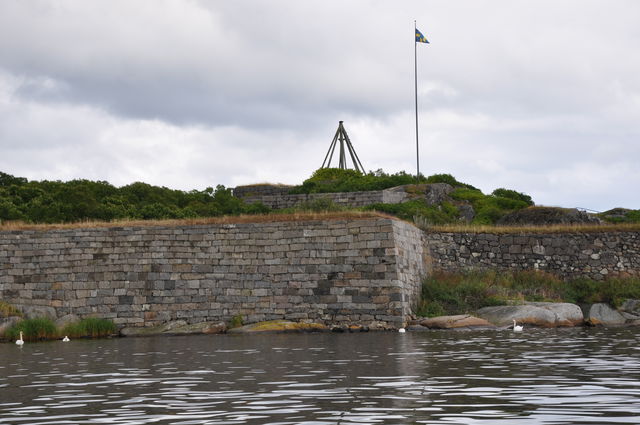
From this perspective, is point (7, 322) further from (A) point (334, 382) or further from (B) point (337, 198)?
(B) point (337, 198)


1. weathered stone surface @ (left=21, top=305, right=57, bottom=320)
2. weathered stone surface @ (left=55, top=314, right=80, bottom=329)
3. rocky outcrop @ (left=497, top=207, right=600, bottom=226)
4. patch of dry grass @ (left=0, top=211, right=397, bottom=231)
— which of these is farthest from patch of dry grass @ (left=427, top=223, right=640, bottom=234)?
weathered stone surface @ (left=21, top=305, right=57, bottom=320)

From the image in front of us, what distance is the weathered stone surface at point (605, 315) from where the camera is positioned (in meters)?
27.3

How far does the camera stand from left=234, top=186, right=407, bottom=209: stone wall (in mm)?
42062

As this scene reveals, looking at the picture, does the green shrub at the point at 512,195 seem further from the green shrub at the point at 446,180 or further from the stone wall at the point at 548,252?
the stone wall at the point at 548,252

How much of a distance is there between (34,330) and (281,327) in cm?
744

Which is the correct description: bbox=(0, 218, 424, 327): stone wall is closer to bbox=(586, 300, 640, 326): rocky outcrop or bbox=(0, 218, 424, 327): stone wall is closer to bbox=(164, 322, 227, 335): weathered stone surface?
bbox=(164, 322, 227, 335): weathered stone surface

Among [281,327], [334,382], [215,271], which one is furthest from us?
[215,271]

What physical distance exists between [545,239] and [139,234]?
15724 millimetres

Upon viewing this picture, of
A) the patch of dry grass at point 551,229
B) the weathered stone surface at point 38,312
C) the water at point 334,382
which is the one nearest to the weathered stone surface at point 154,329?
the weathered stone surface at point 38,312

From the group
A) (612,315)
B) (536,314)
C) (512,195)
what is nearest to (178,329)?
(536,314)

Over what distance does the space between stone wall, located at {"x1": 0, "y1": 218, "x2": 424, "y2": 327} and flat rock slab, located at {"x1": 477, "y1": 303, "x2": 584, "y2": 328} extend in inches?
108

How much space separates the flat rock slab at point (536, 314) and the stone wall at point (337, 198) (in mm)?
15551

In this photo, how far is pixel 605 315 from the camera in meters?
27.8

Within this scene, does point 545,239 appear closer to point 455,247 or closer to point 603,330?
point 455,247
